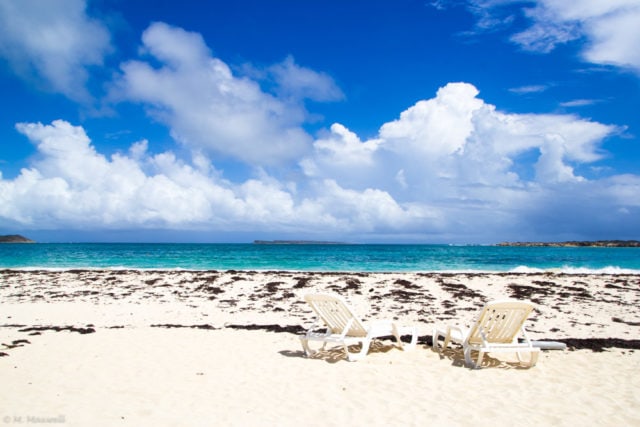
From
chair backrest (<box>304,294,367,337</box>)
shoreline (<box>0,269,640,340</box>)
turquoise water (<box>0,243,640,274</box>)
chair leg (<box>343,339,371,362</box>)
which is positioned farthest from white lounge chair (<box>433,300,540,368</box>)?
turquoise water (<box>0,243,640,274</box>)

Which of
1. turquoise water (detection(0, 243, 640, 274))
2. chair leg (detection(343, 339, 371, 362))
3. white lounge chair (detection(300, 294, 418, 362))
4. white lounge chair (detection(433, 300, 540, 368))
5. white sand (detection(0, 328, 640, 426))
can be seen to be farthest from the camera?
turquoise water (detection(0, 243, 640, 274))

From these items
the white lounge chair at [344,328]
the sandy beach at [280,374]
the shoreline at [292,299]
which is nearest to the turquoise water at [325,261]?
the shoreline at [292,299]

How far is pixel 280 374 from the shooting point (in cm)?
630

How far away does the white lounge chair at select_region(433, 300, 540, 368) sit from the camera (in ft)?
21.5

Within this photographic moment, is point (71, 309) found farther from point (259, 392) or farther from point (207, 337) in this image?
point (259, 392)

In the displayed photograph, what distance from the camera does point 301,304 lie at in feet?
47.4

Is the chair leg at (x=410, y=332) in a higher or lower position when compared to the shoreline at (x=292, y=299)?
higher

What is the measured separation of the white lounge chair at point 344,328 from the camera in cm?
722

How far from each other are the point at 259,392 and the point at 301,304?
8.99 m

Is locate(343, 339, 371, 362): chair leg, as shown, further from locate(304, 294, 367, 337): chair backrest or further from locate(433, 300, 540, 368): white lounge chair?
locate(433, 300, 540, 368): white lounge chair

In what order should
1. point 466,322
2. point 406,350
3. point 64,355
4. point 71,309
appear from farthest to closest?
point 71,309
point 466,322
point 406,350
point 64,355

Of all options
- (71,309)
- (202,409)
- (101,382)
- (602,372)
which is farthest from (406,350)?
(71,309)

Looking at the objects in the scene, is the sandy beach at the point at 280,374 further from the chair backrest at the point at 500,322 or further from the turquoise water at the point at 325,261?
the turquoise water at the point at 325,261

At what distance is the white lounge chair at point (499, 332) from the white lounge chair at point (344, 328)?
126 cm
